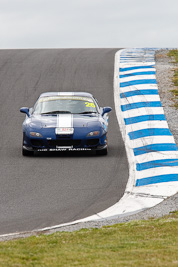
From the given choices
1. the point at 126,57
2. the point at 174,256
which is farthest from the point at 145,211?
the point at 126,57

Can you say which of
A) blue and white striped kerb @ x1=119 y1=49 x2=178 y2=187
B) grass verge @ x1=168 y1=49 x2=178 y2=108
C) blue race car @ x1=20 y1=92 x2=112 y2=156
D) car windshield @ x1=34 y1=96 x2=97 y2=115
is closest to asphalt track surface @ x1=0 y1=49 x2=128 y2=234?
blue race car @ x1=20 y1=92 x2=112 y2=156

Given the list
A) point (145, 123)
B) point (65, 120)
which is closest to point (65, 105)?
point (65, 120)

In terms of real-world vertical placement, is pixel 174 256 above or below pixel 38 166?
above

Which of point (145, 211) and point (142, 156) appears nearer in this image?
point (145, 211)

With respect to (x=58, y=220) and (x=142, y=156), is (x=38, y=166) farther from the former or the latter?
(x=58, y=220)

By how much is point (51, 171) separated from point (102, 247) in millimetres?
6248

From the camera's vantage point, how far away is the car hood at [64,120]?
14.2 meters

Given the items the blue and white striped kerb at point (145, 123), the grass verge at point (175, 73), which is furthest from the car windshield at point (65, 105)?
the grass verge at point (175, 73)

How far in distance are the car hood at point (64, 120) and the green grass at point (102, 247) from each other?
20.7ft

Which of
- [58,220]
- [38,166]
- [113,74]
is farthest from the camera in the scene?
[113,74]

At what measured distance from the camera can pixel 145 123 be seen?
→ 57.2 feet

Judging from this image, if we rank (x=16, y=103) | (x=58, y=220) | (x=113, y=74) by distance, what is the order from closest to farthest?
1. (x=58, y=220)
2. (x=16, y=103)
3. (x=113, y=74)

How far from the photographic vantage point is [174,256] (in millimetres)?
6000

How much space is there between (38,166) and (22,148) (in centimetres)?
138
